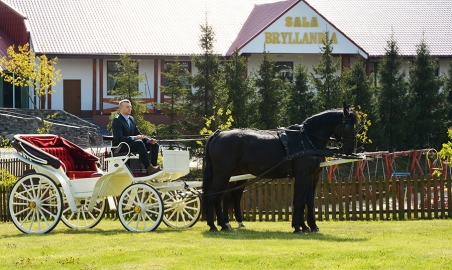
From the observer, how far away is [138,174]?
1558cm

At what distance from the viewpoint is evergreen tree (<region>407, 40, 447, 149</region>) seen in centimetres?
3653

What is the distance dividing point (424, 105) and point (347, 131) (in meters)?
23.4

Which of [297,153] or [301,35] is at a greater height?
[301,35]

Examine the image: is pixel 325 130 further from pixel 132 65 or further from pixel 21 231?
pixel 132 65

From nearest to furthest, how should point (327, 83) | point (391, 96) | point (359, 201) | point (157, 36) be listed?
point (359, 201) → point (327, 83) → point (391, 96) → point (157, 36)

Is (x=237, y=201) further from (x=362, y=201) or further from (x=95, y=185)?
(x=362, y=201)

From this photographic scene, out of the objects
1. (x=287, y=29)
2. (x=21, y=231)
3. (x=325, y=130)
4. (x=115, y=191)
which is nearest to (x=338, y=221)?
(x=325, y=130)

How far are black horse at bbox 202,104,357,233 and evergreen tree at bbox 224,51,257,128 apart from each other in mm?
17413

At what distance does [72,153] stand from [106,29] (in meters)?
30.7

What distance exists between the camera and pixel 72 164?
1602cm

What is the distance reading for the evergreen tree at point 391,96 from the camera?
120 ft

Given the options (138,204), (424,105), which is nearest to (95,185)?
(138,204)

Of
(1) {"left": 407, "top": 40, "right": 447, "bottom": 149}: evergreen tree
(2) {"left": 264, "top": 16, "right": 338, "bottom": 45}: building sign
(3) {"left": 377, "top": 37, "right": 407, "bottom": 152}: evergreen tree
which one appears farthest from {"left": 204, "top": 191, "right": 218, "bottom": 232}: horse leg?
(2) {"left": 264, "top": 16, "right": 338, "bottom": 45}: building sign

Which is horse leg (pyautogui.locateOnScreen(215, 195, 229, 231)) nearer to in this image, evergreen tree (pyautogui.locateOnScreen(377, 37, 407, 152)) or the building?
evergreen tree (pyautogui.locateOnScreen(377, 37, 407, 152))
